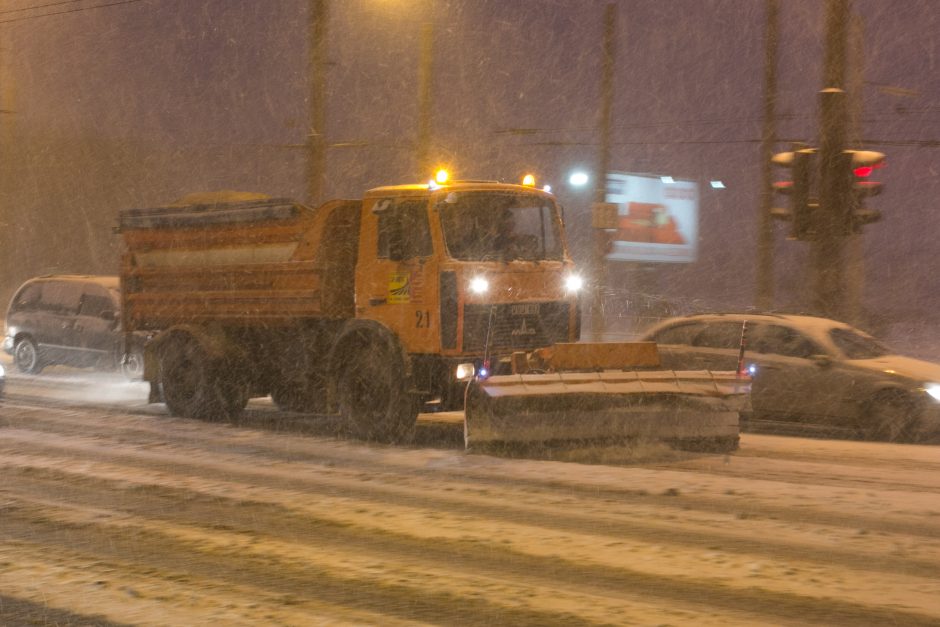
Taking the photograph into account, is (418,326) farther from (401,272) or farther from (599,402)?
(599,402)

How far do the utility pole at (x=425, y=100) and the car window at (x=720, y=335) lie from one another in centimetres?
755

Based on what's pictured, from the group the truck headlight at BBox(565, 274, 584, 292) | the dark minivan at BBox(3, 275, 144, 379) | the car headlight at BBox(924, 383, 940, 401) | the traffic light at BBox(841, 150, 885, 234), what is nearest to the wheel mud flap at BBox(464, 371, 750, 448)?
the truck headlight at BBox(565, 274, 584, 292)

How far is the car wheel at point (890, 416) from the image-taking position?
1274 centimetres

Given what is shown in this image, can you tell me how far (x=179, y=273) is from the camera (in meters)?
14.3

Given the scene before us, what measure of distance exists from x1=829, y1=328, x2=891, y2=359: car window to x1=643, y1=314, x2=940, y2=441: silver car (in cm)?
1

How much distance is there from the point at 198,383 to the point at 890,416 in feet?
26.7

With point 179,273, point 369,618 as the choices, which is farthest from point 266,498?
point 179,273

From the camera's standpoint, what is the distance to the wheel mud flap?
10.7 m

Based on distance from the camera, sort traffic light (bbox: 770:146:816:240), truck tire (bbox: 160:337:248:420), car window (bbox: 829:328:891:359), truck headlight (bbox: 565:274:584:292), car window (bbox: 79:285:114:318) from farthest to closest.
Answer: car window (bbox: 79:285:114:318), truck tire (bbox: 160:337:248:420), traffic light (bbox: 770:146:816:240), car window (bbox: 829:328:891:359), truck headlight (bbox: 565:274:584:292)

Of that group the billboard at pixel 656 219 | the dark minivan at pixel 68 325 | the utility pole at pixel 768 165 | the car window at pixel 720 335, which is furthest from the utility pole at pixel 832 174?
the billboard at pixel 656 219

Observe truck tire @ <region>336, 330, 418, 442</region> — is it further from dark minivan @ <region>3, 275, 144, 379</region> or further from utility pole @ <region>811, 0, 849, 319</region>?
dark minivan @ <region>3, 275, 144, 379</region>

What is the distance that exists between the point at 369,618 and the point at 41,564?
7.39 feet

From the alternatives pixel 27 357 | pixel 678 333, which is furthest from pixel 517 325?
pixel 27 357

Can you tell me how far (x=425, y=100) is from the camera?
20.4 metres
